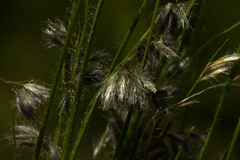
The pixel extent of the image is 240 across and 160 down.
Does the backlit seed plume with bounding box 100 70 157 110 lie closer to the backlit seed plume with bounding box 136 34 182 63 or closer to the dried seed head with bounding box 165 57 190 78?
the backlit seed plume with bounding box 136 34 182 63

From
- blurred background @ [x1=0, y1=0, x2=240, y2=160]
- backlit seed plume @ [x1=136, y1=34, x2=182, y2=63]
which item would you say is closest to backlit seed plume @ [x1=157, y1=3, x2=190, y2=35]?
backlit seed plume @ [x1=136, y1=34, x2=182, y2=63]

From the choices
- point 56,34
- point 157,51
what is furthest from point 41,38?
point 157,51

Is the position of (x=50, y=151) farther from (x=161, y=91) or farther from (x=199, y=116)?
(x=199, y=116)

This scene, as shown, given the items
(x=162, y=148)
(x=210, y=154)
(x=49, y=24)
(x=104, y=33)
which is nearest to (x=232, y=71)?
(x=162, y=148)

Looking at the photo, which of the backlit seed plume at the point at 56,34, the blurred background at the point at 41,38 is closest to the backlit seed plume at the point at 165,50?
the backlit seed plume at the point at 56,34

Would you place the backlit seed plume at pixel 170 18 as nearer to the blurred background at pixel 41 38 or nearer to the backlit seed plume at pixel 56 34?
the backlit seed plume at pixel 56 34
